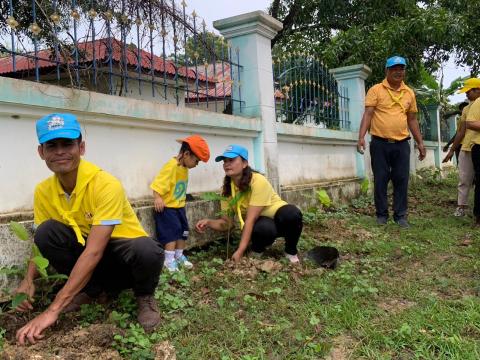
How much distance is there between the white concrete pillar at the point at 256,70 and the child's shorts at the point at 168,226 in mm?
1663

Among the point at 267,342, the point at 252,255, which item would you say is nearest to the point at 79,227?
the point at 267,342

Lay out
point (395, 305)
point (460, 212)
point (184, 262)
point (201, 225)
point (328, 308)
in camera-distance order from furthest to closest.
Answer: point (460, 212) < point (201, 225) < point (184, 262) < point (395, 305) < point (328, 308)

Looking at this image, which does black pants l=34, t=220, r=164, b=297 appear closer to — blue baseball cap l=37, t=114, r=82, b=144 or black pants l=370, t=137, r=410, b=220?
blue baseball cap l=37, t=114, r=82, b=144

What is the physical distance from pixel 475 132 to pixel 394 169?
89cm

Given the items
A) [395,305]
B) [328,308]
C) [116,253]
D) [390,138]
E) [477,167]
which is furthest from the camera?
[390,138]

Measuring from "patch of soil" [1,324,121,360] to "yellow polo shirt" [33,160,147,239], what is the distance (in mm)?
485

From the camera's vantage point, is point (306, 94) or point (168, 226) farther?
point (306, 94)

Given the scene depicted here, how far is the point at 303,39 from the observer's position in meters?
11.1

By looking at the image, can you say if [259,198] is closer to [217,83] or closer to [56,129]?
[217,83]

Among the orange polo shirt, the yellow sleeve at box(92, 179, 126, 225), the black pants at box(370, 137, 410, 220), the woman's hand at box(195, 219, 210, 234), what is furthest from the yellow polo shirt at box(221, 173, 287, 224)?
the orange polo shirt

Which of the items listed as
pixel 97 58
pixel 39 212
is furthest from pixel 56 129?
pixel 97 58

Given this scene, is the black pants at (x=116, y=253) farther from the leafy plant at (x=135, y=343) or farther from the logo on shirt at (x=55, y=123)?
the logo on shirt at (x=55, y=123)

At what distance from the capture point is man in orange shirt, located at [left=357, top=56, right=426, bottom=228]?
4.95 metres

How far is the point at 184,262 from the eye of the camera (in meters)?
3.36
